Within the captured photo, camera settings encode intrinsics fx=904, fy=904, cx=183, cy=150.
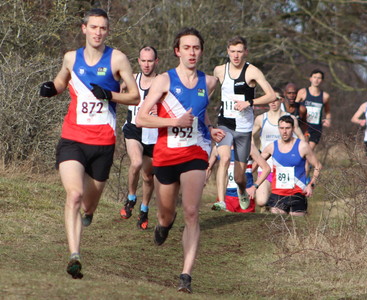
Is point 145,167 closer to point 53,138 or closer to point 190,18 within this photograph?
point 53,138

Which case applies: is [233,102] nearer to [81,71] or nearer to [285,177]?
[285,177]

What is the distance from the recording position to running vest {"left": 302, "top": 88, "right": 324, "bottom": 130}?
16578mm

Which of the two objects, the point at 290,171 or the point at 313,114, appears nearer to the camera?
the point at 290,171

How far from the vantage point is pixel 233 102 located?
429 inches

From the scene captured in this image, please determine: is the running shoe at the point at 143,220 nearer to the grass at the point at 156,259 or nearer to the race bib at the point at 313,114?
the grass at the point at 156,259

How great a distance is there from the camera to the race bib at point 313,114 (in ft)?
54.4

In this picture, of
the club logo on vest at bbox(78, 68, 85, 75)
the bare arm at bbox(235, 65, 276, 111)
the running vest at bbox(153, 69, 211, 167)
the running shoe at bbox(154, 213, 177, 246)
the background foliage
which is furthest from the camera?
the background foliage

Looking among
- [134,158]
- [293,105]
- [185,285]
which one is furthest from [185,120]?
[293,105]

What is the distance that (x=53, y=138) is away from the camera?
1448 cm

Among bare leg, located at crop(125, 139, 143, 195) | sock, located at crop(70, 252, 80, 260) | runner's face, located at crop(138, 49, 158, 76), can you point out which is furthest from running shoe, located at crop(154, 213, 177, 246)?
runner's face, located at crop(138, 49, 158, 76)

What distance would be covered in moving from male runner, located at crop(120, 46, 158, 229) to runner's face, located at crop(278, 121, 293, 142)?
9.32ft

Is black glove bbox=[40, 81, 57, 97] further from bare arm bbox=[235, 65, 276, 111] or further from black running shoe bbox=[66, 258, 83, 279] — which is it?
bare arm bbox=[235, 65, 276, 111]

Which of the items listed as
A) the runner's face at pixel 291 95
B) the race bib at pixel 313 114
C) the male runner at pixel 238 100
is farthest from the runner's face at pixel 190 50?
the race bib at pixel 313 114

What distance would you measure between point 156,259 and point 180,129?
245cm
